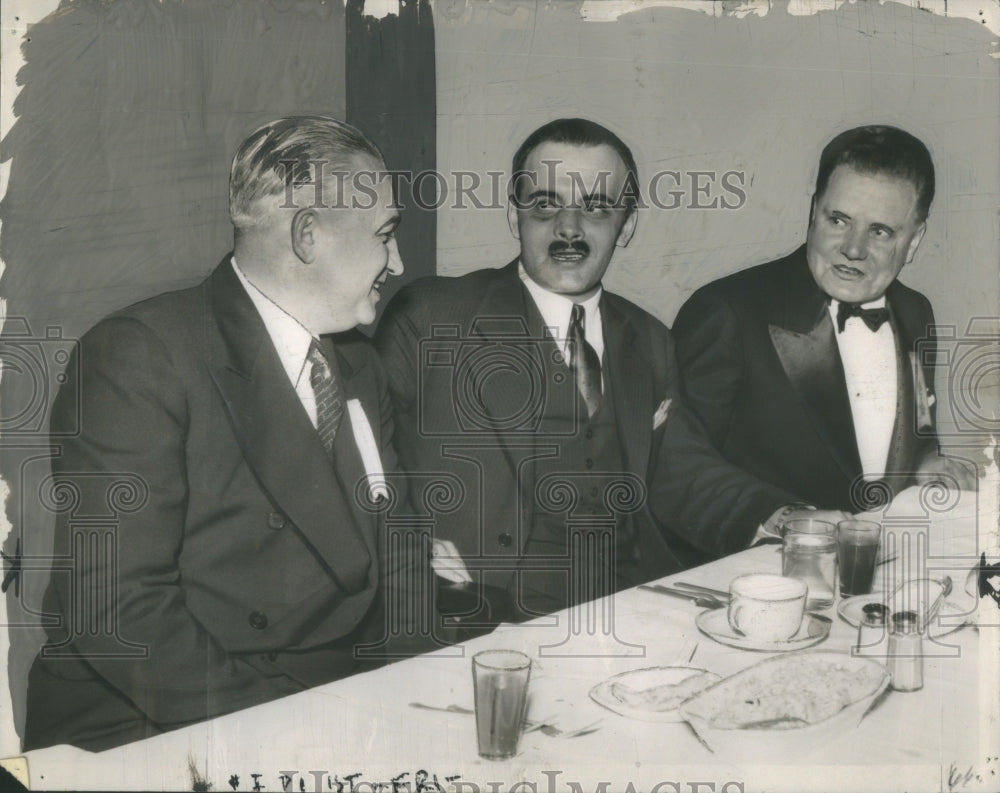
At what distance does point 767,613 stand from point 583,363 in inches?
23.7

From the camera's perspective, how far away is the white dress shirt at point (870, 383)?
2.11m

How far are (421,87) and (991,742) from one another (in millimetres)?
1632

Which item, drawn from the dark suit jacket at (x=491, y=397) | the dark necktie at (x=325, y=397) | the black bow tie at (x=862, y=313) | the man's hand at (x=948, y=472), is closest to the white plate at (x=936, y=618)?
the man's hand at (x=948, y=472)

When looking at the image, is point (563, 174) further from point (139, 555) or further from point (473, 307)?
point (139, 555)

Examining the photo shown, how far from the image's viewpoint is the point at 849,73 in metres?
2.06

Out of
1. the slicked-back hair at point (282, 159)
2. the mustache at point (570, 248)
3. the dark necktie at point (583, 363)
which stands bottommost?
the dark necktie at point (583, 363)

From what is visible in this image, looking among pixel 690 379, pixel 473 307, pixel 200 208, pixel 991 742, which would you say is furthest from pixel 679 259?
pixel 991 742

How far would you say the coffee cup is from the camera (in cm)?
160

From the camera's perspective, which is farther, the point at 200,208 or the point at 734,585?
the point at 200,208

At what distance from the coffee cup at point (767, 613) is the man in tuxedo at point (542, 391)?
15.8 inches

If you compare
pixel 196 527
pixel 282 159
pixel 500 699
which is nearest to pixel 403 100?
pixel 282 159

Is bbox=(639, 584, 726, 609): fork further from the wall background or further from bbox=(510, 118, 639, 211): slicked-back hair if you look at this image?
bbox=(510, 118, 639, 211): slicked-back hair

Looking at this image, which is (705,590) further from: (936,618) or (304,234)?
(304,234)

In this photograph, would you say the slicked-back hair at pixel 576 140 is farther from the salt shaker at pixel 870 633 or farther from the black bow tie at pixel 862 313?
the salt shaker at pixel 870 633
